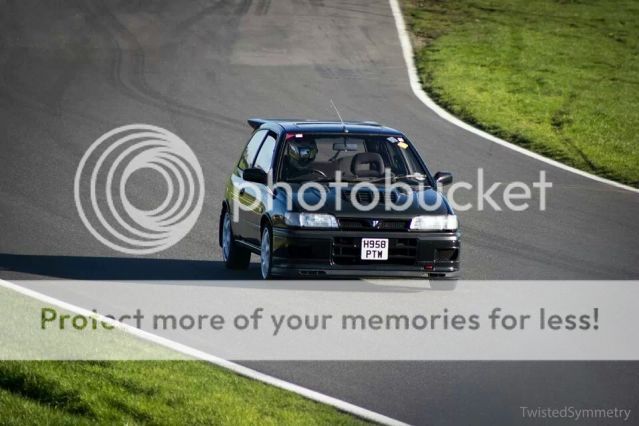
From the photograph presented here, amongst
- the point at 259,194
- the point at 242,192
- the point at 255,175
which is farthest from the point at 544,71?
the point at 255,175

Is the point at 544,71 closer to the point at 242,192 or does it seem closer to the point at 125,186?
the point at 125,186

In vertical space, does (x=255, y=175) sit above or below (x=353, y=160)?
below

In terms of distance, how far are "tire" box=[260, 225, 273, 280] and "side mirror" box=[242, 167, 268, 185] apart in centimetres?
59

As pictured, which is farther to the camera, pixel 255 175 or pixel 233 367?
pixel 255 175

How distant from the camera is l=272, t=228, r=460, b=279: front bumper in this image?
1334 cm

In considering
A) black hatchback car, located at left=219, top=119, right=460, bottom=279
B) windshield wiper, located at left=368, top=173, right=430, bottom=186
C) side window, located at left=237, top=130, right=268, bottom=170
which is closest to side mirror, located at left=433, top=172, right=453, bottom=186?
black hatchback car, located at left=219, top=119, right=460, bottom=279

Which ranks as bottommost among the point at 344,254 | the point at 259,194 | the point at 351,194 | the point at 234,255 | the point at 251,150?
the point at 234,255

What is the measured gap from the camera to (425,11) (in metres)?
36.8

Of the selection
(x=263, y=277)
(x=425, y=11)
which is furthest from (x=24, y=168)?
(x=425, y=11)

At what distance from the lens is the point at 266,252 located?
45.8 ft

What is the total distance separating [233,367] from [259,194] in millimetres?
4504

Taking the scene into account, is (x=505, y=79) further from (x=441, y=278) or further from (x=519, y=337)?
(x=519, y=337)

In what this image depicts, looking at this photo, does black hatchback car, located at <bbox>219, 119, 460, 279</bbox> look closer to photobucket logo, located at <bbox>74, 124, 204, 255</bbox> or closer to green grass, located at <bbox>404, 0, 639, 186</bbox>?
photobucket logo, located at <bbox>74, 124, 204, 255</bbox>

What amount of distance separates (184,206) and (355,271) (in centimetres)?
579
